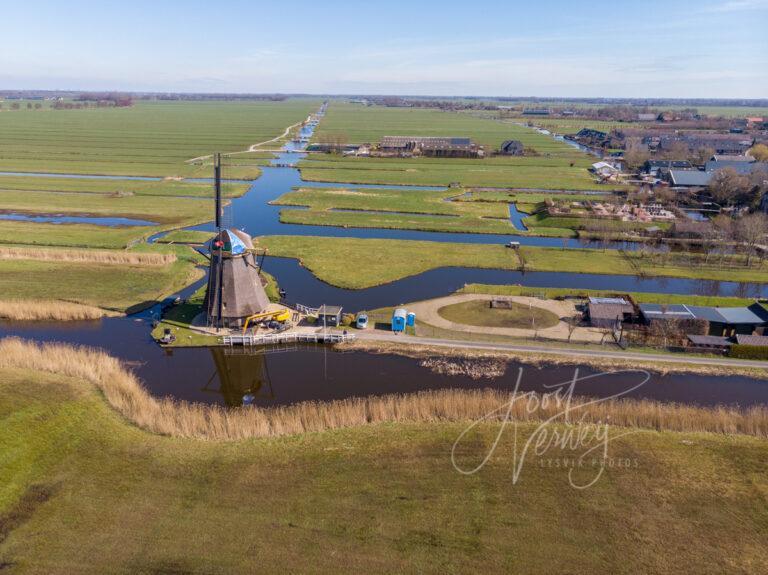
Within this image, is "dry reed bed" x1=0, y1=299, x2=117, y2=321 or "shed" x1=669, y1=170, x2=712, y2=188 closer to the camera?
"dry reed bed" x1=0, y1=299, x2=117, y2=321

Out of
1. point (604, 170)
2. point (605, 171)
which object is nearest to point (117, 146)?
point (604, 170)

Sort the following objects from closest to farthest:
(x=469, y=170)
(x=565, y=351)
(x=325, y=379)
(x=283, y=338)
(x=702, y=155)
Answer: (x=325, y=379) → (x=565, y=351) → (x=283, y=338) → (x=469, y=170) → (x=702, y=155)

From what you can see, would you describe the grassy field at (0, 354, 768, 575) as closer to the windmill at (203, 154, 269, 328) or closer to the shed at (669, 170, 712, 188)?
the windmill at (203, 154, 269, 328)

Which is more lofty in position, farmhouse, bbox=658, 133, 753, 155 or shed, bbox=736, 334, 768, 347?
farmhouse, bbox=658, 133, 753, 155

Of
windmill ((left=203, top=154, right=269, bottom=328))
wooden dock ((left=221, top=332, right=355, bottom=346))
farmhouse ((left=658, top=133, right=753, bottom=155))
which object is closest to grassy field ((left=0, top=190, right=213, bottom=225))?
windmill ((left=203, top=154, right=269, bottom=328))

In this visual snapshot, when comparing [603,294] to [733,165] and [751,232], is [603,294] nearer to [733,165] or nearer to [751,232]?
[751,232]

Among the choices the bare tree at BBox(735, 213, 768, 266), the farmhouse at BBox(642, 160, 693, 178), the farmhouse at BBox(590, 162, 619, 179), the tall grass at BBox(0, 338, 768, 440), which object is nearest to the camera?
the tall grass at BBox(0, 338, 768, 440)

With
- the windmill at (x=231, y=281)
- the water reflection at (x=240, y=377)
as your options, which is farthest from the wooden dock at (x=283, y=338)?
the windmill at (x=231, y=281)
